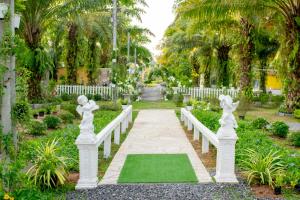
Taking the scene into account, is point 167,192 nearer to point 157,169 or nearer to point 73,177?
point 157,169

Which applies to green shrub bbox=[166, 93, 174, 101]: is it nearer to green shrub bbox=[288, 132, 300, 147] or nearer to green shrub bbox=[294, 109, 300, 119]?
green shrub bbox=[294, 109, 300, 119]

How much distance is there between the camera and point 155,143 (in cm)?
1141

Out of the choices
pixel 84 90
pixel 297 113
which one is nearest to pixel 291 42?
pixel 297 113

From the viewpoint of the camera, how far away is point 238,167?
26.6 feet

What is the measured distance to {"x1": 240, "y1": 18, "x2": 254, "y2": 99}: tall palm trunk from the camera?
22.8 meters

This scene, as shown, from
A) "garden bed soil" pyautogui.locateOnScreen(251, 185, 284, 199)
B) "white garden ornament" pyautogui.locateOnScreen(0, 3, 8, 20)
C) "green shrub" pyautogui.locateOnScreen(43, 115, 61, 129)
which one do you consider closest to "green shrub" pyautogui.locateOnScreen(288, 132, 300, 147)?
"garden bed soil" pyautogui.locateOnScreen(251, 185, 284, 199)

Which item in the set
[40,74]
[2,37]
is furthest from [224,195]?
[40,74]

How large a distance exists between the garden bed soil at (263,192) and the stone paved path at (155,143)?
2.92ft

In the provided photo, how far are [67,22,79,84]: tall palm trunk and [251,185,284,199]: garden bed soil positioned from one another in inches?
876

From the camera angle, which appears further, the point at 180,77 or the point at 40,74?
the point at 180,77

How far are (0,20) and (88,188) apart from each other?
313 cm

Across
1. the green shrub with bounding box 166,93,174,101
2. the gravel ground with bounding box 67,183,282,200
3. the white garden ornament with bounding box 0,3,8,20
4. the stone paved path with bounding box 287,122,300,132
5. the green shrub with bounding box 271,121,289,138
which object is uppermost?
the white garden ornament with bounding box 0,3,8,20

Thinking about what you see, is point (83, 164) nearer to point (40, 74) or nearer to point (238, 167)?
point (238, 167)

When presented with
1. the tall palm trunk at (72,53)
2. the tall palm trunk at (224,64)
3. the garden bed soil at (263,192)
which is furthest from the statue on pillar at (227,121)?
the tall palm trunk at (224,64)
